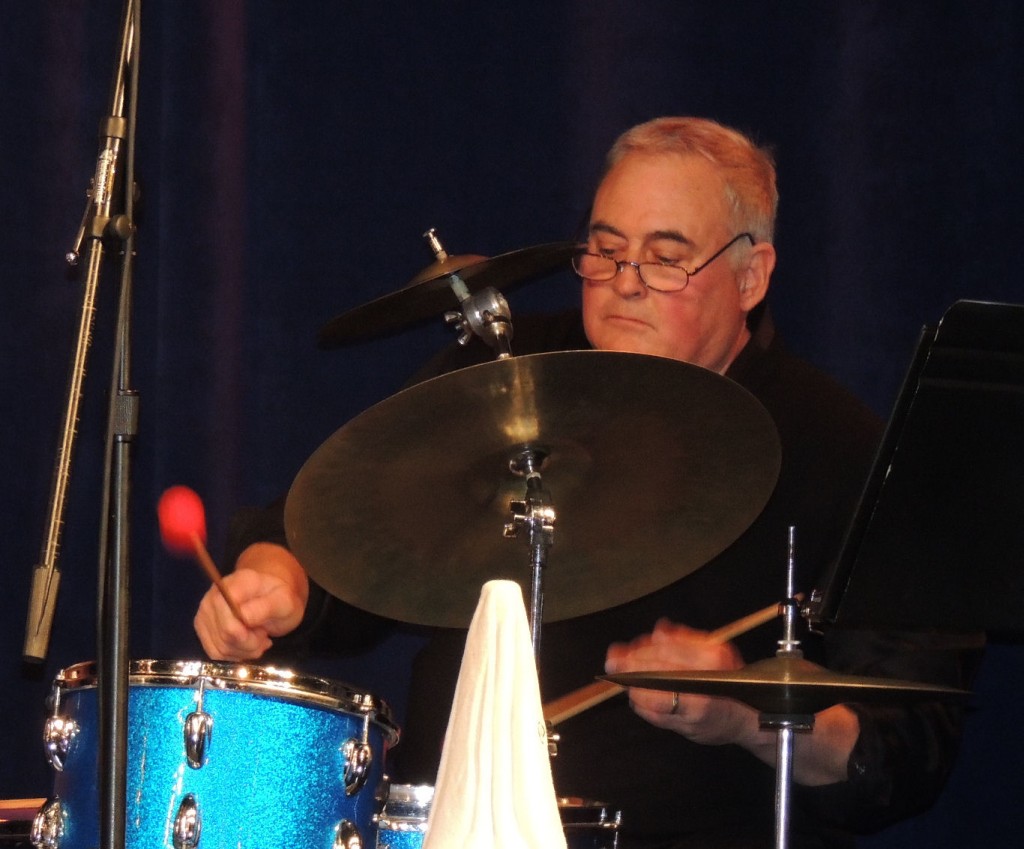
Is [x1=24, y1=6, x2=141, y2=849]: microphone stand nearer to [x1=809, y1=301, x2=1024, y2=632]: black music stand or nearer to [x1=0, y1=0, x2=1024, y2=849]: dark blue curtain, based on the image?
[x1=809, y1=301, x2=1024, y2=632]: black music stand

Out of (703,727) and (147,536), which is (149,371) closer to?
(147,536)

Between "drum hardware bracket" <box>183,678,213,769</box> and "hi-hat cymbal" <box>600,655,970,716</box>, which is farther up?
"hi-hat cymbal" <box>600,655,970,716</box>

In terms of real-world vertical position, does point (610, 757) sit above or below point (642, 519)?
below

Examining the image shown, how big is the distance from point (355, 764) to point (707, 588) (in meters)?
0.57

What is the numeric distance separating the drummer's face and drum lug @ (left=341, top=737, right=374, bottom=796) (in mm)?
629

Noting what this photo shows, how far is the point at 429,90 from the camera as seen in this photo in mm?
2088

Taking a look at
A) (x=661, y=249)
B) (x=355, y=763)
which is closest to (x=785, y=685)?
(x=355, y=763)

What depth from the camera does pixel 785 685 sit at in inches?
46.1

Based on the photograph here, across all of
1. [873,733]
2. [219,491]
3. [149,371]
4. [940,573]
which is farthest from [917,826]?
[149,371]

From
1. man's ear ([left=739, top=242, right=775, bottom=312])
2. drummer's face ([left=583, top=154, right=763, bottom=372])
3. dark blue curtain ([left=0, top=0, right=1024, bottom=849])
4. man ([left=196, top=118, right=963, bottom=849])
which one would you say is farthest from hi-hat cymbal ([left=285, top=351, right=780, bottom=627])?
dark blue curtain ([left=0, top=0, right=1024, bottom=849])

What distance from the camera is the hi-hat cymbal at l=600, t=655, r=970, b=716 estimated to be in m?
1.17

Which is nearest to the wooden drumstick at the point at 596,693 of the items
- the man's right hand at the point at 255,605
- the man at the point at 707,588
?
the man at the point at 707,588

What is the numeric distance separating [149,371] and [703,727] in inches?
38.9

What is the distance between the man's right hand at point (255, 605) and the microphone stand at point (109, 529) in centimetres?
42
